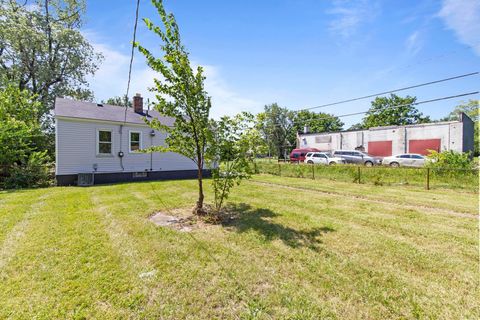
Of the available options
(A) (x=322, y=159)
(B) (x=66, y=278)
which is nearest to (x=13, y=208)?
(B) (x=66, y=278)

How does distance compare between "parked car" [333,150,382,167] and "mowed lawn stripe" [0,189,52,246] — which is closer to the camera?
"mowed lawn stripe" [0,189,52,246]

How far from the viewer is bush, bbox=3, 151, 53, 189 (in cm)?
990

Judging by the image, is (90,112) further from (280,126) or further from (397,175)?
(280,126)

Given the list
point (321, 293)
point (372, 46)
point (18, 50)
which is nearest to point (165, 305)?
point (321, 293)

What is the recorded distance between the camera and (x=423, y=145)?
23.2m

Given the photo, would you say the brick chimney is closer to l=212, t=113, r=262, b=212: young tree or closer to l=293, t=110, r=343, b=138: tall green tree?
l=212, t=113, r=262, b=212: young tree

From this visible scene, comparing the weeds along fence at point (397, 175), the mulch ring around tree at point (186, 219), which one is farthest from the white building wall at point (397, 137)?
the mulch ring around tree at point (186, 219)

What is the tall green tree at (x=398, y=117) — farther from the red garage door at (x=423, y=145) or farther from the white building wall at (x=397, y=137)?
the red garage door at (x=423, y=145)

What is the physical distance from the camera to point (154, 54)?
5031 mm

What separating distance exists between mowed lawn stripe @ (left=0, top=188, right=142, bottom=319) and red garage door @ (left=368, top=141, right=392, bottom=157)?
97.6 ft

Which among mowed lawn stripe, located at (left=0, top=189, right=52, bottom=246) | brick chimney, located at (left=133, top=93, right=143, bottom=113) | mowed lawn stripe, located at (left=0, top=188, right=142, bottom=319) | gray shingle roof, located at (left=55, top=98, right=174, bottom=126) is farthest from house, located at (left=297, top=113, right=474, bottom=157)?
mowed lawn stripe, located at (left=0, top=189, right=52, bottom=246)

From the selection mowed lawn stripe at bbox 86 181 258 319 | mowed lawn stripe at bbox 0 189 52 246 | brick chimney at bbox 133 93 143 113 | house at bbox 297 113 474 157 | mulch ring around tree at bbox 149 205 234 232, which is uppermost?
brick chimney at bbox 133 93 143 113

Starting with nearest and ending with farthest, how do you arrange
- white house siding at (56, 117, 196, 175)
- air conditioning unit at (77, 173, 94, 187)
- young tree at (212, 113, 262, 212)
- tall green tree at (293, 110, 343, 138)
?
young tree at (212, 113, 262, 212)
white house siding at (56, 117, 196, 175)
air conditioning unit at (77, 173, 94, 187)
tall green tree at (293, 110, 343, 138)

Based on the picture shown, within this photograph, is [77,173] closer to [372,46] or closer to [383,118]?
[372,46]
